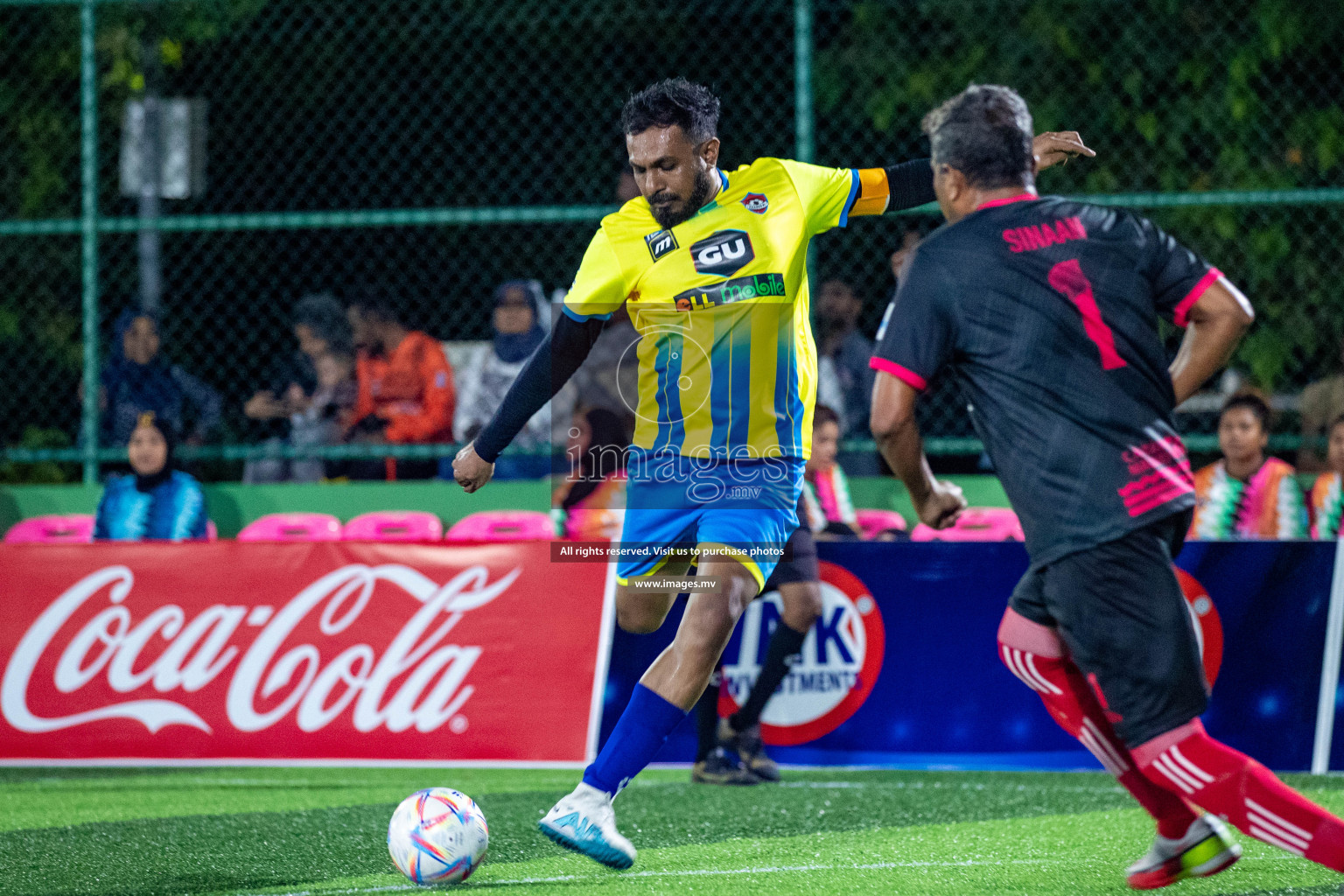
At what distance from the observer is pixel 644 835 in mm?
5066

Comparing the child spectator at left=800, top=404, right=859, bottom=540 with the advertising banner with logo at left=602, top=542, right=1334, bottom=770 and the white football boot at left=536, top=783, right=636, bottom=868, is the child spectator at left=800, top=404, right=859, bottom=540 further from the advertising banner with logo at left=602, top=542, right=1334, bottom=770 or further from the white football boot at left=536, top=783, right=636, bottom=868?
the white football boot at left=536, top=783, right=636, bottom=868

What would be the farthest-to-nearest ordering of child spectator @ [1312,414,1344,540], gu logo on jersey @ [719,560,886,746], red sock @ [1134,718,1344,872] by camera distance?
child spectator @ [1312,414,1344,540] → gu logo on jersey @ [719,560,886,746] → red sock @ [1134,718,1344,872]

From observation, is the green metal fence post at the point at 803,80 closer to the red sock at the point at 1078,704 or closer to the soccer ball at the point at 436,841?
the soccer ball at the point at 436,841

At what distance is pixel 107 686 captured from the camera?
6.92 meters

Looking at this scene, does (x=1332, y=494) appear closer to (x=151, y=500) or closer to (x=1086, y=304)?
(x=1086, y=304)

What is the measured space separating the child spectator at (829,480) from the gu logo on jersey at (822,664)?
3.36 ft

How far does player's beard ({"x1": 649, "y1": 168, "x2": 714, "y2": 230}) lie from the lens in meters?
4.64

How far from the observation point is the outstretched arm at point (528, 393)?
4559 millimetres

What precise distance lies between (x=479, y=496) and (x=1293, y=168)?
4.92 metres

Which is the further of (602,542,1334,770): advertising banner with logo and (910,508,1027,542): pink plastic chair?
(910,508,1027,542): pink plastic chair

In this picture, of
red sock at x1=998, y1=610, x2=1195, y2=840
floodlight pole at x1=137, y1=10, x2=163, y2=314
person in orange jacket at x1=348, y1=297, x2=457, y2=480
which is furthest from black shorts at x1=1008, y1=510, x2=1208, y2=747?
floodlight pole at x1=137, y1=10, x2=163, y2=314

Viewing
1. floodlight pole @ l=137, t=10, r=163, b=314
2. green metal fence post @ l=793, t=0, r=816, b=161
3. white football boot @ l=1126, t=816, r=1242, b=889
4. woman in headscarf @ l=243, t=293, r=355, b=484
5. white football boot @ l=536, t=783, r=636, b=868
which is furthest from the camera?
floodlight pole @ l=137, t=10, r=163, b=314

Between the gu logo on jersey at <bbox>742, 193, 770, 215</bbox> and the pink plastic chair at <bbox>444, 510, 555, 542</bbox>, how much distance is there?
11.3 feet

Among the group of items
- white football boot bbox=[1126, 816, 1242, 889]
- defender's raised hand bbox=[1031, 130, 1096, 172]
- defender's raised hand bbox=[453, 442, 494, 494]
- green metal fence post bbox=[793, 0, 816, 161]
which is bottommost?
white football boot bbox=[1126, 816, 1242, 889]
